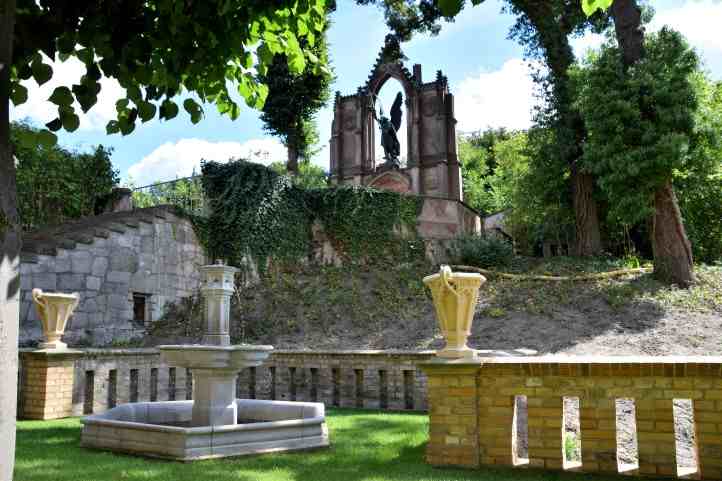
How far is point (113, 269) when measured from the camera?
14.4 meters

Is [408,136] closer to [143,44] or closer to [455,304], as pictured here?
[455,304]

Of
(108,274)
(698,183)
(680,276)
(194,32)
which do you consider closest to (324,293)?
(108,274)

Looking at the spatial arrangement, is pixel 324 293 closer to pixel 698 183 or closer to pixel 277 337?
pixel 277 337

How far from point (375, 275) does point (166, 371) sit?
7742 millimetres

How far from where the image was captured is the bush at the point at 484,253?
17.3 metres

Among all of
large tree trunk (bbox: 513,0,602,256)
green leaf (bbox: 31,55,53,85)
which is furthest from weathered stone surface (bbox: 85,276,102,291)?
large tree trunk (bbox: 513,0,602,256)

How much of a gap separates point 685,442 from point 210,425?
5.04m

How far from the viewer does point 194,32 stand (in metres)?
4.39

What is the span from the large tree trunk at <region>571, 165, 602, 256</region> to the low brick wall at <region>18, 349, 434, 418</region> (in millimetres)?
11297

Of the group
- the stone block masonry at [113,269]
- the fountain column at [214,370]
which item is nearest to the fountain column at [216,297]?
the fountain column at [214,370]

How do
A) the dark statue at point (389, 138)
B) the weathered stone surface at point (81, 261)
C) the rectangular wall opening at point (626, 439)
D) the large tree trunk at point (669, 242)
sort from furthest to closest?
the dark statue at point (389, 138)
the large tree trunk at point (669, 242)
the weathered stone surface at point (81, 261)
the rectangular wall opening at point (626, 439)

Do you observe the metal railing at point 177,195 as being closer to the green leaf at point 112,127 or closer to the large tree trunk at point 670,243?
the large tree trunk at point 670,243

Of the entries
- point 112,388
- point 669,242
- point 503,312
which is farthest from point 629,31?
point 112,388

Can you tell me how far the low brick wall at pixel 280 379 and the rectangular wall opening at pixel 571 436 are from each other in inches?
99.4
